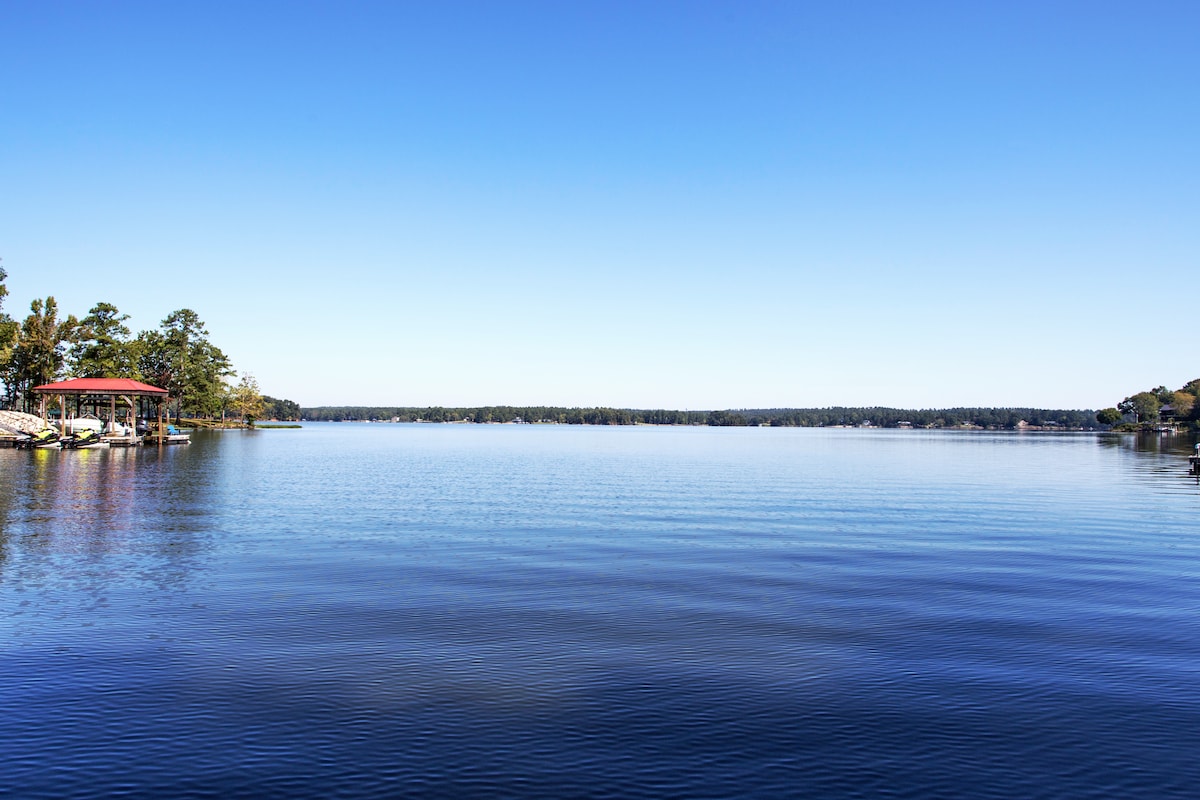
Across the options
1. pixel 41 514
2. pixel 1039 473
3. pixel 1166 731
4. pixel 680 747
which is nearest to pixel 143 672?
pixel 680 747

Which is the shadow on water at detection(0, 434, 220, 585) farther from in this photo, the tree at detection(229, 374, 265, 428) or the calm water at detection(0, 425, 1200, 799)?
the tree at detection(229, 374, 265, 428)

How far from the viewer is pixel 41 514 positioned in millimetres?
29000

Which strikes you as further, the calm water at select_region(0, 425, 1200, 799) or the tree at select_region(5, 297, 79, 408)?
the tree at select_region(5, 297, 79, 408)

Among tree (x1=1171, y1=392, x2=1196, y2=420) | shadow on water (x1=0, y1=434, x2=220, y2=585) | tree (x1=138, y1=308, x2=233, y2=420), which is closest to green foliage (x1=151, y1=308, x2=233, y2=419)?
tree (x1=138, y1=308, x2=233, y2=420)

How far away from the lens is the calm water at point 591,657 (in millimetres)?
9312

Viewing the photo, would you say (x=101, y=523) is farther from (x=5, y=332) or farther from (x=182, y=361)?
(x=182, y=361)

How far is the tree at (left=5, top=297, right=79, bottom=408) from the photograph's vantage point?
88.3m

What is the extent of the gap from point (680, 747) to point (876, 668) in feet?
15.2

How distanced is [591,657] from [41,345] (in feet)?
318

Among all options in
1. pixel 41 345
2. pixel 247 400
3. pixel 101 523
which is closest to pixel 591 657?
pixel 101 523

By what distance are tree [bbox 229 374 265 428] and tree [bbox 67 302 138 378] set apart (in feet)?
173

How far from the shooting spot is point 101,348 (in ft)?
304

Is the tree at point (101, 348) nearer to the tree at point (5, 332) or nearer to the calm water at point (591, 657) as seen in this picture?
the tree at point (5, 332)

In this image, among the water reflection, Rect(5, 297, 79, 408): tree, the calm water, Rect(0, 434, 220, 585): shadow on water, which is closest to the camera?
the calm water
